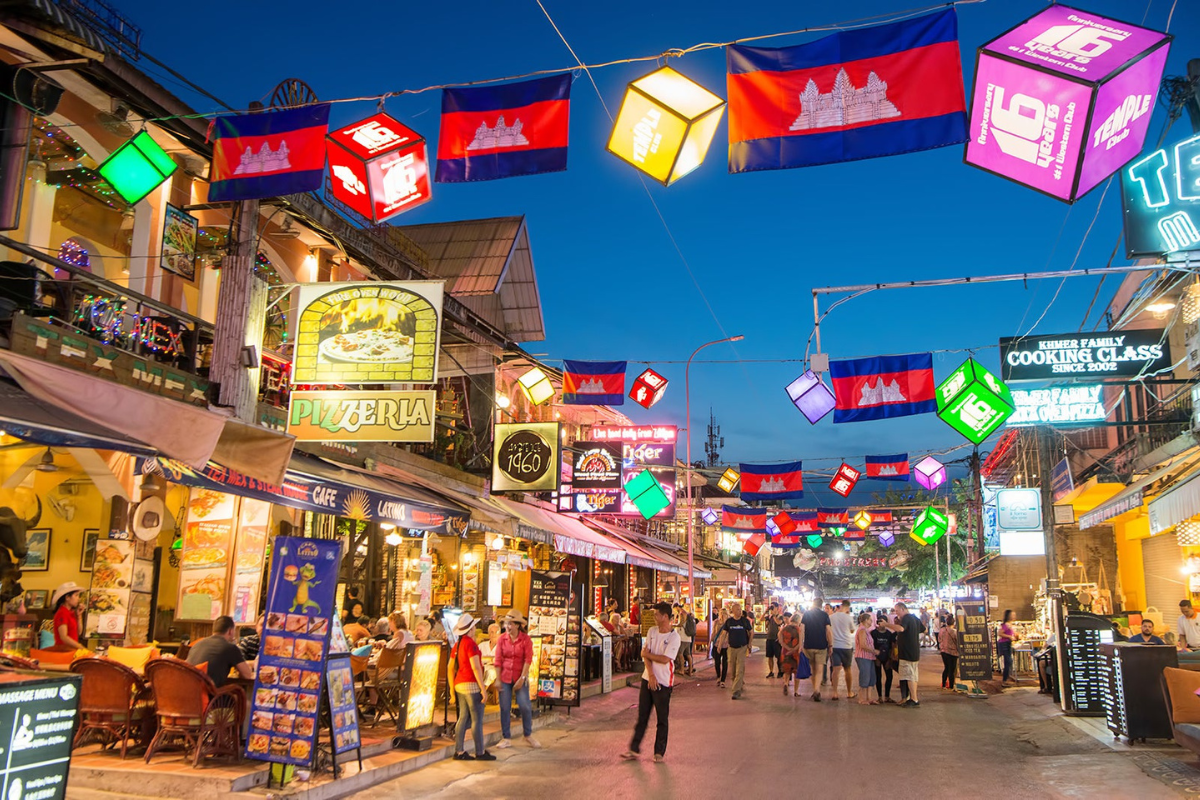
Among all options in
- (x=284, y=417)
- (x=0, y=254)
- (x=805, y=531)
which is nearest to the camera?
(x=0, y=254)

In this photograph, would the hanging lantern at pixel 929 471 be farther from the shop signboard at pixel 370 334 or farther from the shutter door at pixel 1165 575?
the shop signboard at pixel 370 334

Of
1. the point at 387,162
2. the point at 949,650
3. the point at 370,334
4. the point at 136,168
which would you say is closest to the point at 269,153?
the point at 387,162

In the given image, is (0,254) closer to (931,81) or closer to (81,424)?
(81,424)

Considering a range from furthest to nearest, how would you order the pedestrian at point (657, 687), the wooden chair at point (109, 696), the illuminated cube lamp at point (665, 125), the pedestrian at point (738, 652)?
the pedestrian at point (738, 652), the pedestrian at point (657, 687), the wooden chair at point (109, 696), the illuminated cube lamp at point (665, 125)

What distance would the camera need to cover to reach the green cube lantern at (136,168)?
1089 centimetres

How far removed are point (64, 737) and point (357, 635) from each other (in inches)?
366

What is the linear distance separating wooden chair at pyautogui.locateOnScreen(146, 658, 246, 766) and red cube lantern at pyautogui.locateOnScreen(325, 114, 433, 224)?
549cm

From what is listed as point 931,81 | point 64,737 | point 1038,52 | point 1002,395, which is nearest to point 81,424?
point 64,737

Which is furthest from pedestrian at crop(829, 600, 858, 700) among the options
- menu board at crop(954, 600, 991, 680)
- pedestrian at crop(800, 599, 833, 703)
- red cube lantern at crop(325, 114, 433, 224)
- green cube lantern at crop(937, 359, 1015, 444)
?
red cube lantern at crop(325, 114, 433, 224)

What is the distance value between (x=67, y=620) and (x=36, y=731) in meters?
7.61

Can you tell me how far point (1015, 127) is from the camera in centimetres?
761

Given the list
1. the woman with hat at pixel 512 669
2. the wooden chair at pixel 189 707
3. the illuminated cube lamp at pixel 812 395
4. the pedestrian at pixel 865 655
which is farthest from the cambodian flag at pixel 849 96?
the pedestrian at pixel 865 655

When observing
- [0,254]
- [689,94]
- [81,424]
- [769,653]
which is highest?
[689,94]

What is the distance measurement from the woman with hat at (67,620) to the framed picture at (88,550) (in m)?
2.58
